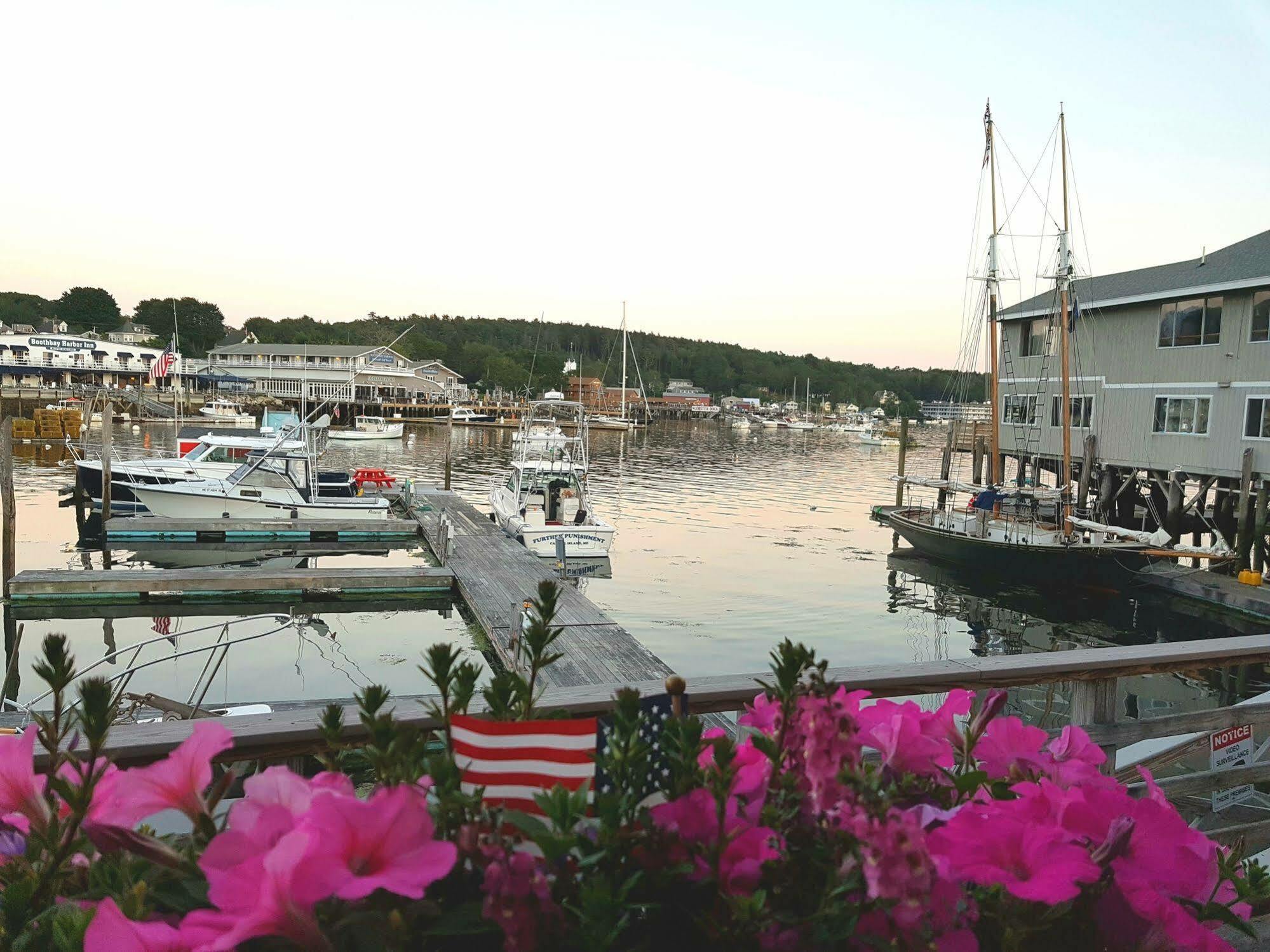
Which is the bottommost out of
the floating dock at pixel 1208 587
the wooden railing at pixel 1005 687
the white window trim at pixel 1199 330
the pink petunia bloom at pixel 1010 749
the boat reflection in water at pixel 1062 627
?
the boat reflection in water at pixel 1062 627

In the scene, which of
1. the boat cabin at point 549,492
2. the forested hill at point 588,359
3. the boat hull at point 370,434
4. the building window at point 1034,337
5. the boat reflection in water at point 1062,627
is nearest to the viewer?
the boat reflection in water at point 1062,627

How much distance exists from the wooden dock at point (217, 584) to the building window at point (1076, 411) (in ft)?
69.0

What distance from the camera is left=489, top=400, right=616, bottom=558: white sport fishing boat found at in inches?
786

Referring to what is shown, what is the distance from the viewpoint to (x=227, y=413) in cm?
7369

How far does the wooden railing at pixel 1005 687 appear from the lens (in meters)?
2.07

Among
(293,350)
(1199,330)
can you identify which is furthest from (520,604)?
(293,350)

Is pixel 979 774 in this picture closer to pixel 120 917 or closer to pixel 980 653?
pixel 120 917

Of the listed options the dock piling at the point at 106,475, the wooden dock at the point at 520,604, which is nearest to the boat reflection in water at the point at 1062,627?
the wooden dock at the point at 520,604

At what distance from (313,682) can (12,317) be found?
16003 cm

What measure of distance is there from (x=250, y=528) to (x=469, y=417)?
7091 cm

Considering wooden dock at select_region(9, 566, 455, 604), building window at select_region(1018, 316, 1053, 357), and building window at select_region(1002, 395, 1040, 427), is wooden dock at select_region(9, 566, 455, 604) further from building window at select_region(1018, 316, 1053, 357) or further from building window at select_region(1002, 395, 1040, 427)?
building window at select_region(1018, 316, 1053, 357)

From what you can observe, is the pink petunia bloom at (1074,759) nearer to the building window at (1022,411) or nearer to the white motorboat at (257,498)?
the white motorboat at (257,498)

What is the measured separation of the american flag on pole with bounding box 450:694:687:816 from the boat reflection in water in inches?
529

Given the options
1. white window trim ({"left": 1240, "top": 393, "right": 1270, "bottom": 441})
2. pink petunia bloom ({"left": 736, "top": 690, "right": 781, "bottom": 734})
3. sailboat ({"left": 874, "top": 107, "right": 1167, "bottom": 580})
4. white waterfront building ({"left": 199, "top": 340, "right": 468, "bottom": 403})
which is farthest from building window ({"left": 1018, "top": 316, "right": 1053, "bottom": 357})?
white waterfront building ({"left": 199, "top": 340, "right": 468, "bottom": 403})
